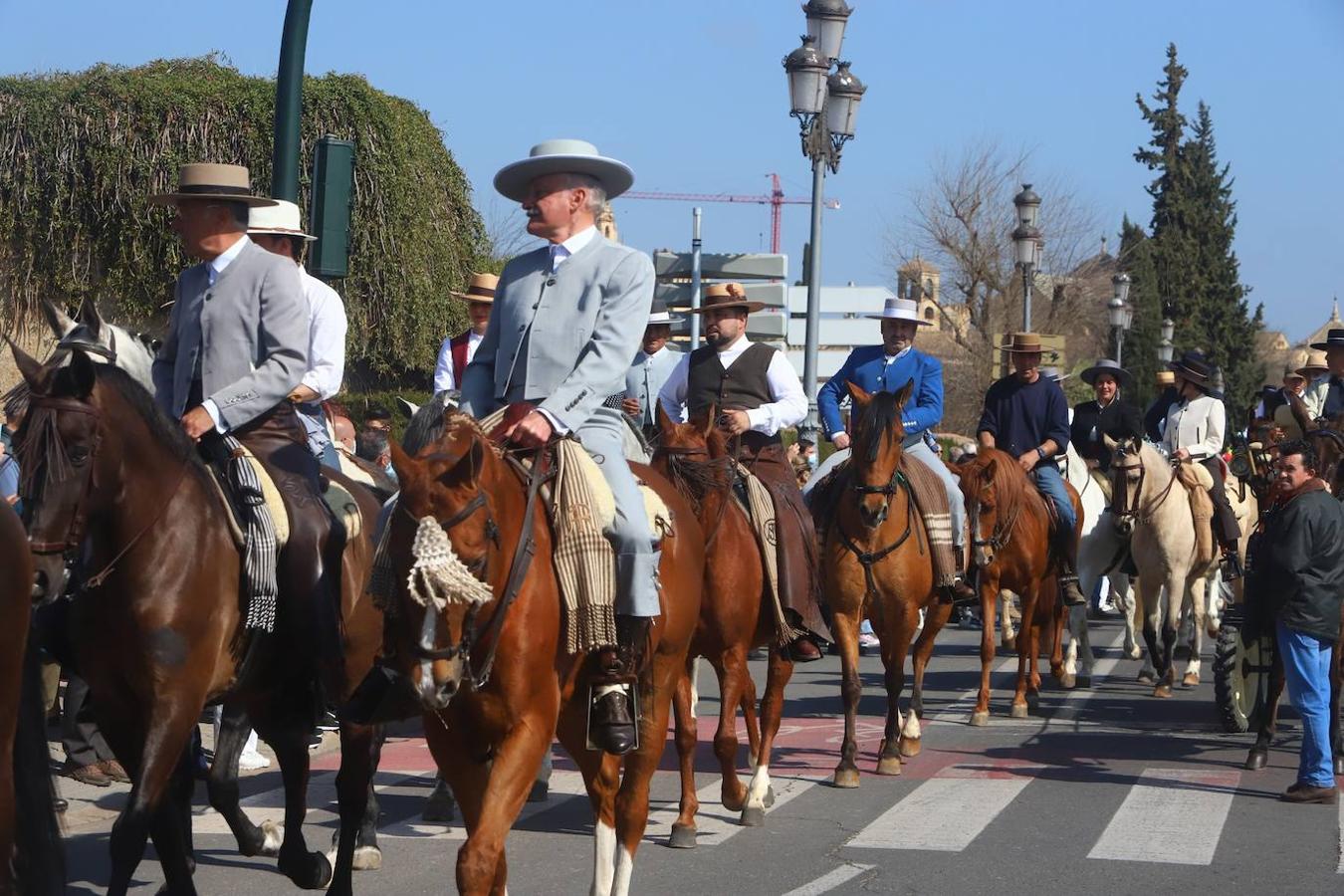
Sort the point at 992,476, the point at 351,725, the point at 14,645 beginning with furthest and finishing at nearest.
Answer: the point at 992,476 < the point at 351,725 < the point at 14,645

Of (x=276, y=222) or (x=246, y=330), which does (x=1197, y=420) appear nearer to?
(x=276, y=222)

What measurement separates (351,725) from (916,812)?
3.66 meters

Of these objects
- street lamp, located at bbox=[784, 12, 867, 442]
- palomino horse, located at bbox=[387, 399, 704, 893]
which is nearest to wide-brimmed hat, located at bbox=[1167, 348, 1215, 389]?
street lamp, located at bbox=[784, 12, 867, 442]

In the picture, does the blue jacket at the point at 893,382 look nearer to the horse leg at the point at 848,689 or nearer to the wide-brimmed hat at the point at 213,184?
the horse leg at the point at 848,689

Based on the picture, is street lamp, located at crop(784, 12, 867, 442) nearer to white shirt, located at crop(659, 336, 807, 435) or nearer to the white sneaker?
white shirt, located at crop(659, 336, 807, 435)

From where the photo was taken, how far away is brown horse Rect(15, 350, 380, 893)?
648cm

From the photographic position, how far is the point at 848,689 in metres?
11.1

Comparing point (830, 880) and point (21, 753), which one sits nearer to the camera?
point (21, 753)

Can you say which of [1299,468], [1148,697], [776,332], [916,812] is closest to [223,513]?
[916,812]

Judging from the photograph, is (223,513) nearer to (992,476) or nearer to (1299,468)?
(1299,468)

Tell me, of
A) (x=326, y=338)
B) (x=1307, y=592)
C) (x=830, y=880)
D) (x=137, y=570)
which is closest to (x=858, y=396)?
(x=1307, y=592)

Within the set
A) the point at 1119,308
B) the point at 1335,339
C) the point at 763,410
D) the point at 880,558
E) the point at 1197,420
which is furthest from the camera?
the point at 1119,308

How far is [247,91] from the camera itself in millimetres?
25469

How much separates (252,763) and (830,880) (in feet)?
15.2
